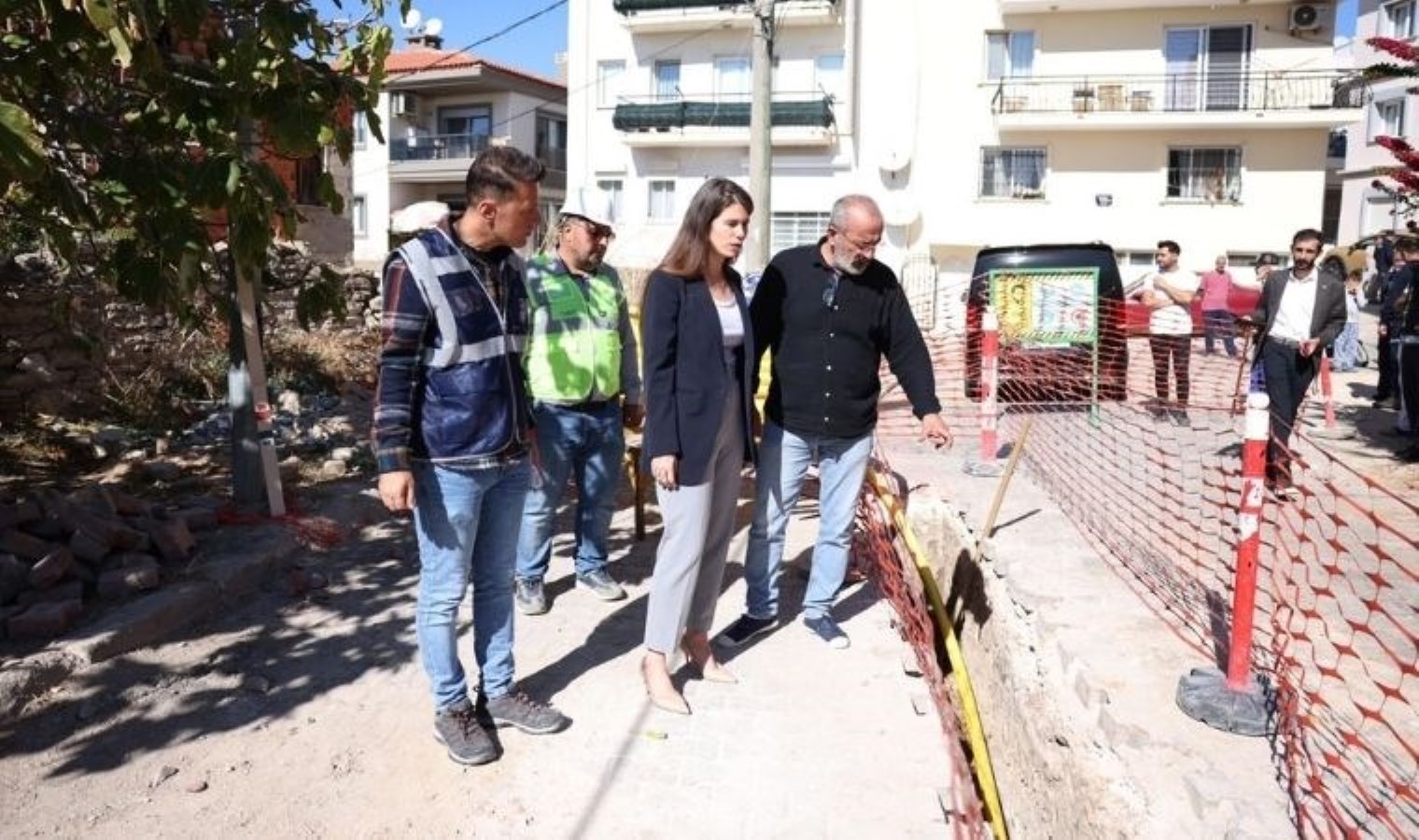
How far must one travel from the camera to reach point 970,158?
2334 centimetres

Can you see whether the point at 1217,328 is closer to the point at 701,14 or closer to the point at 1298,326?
the point at 1298,326

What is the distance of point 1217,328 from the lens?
39.8ft

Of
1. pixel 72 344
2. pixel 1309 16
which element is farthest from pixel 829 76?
pixel 72 344

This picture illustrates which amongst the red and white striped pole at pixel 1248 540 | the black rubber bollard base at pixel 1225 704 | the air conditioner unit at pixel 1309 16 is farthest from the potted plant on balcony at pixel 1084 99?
the black rubber bollard base at pixel 1225 704

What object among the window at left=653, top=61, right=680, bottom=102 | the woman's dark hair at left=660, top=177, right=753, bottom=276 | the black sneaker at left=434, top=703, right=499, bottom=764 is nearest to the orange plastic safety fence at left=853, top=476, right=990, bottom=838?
the black sneaker at left=434, top=703, right=499, bottom=764

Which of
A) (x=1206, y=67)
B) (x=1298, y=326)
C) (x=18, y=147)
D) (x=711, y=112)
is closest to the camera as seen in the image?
(x=18, y=147)

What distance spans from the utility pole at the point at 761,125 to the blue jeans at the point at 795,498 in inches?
301

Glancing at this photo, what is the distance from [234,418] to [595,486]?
2302 millimetres

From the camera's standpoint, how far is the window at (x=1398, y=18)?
26.2 m

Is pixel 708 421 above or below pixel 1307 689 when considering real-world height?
above

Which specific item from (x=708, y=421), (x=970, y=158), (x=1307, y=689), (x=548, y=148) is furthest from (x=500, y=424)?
(x=548, y=148)

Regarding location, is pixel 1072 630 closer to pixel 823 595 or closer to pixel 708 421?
pixel 823 595

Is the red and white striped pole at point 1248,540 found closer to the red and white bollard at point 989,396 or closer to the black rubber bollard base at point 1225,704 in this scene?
the black rubber bollard base at point 1225,704

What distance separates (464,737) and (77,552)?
234 centimetres
